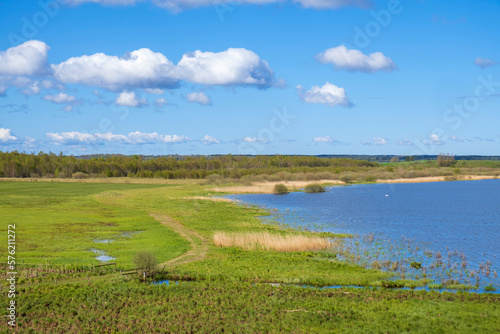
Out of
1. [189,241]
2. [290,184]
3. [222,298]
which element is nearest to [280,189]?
[290,184]

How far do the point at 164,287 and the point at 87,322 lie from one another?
6.42 m

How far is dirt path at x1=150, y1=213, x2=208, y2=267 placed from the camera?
37.7m

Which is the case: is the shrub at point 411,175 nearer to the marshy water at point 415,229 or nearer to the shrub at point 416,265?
the marshy water at point 415,229

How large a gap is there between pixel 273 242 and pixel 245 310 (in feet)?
60.6

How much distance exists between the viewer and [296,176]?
153000 mm

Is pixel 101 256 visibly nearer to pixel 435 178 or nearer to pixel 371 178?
pixel 371 178

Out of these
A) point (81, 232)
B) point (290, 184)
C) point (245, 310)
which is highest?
point (290, 184)

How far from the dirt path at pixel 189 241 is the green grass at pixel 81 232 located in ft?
2.94

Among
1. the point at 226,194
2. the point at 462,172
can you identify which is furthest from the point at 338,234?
the point at 462,172

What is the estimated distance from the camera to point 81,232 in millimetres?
52188

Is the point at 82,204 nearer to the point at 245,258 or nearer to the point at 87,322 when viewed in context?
the point at 245,258

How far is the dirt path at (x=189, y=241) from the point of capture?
37.7 m

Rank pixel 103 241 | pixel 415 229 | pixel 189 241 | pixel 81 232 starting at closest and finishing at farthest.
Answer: pixel 189 241 → pixel 103 241 → pixel 81 232 → pixel 415 229

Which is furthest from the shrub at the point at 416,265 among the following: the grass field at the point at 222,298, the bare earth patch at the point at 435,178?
the bare earth patch at the point at 435,178
